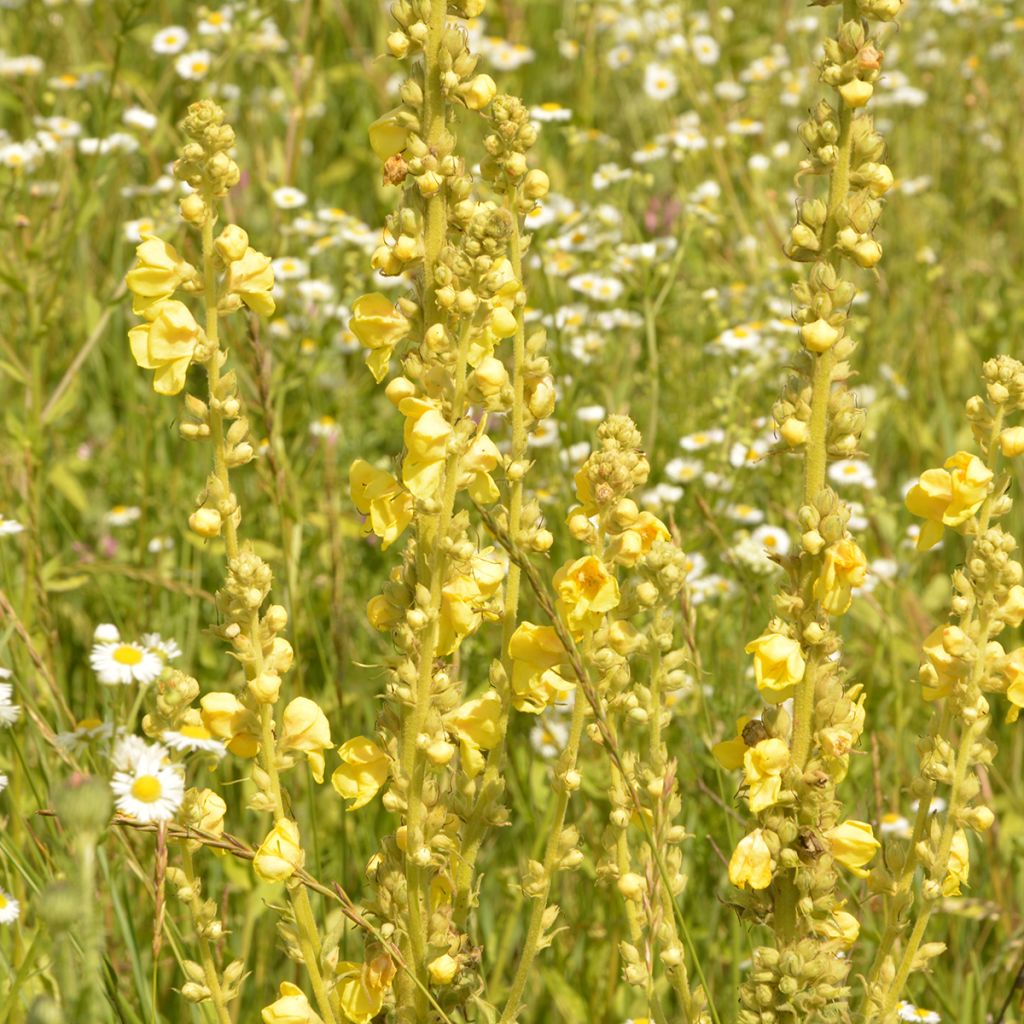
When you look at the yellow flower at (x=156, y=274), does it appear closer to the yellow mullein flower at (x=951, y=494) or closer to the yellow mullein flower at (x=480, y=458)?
the yellow mullein flower at (x=480, y=458)

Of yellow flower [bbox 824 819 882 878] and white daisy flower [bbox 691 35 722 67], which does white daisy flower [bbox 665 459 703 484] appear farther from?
white daisy flower [bbox 691 35 722 67]

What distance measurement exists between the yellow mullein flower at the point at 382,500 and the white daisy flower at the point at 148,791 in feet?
1.60

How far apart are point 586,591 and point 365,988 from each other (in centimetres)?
72

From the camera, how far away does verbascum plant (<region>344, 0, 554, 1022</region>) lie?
2.19m

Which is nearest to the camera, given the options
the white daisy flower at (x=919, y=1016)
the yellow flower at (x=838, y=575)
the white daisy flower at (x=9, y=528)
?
the yellow flower at (x=838, y=575)

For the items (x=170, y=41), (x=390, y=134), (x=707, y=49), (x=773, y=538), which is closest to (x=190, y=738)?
(x=390, y=134)

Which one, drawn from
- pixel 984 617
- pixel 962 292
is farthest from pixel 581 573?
pixel 962 292

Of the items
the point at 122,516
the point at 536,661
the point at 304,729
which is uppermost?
the point at 536,661

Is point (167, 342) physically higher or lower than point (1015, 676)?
higher

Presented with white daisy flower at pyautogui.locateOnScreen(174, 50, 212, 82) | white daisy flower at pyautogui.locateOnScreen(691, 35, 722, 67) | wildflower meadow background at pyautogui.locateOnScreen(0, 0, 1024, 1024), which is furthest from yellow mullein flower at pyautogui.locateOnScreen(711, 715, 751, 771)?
white daisy flower at pyautogui.locateOnScreen(691, 35, 722, 67)

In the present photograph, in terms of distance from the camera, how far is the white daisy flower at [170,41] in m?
6.55

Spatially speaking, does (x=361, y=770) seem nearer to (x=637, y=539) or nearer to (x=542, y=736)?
(x=637, y=539)

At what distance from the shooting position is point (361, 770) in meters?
2.35

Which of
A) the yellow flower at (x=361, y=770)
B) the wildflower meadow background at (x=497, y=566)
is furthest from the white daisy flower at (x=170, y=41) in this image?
the yellow flower at (x=361, y=770)
